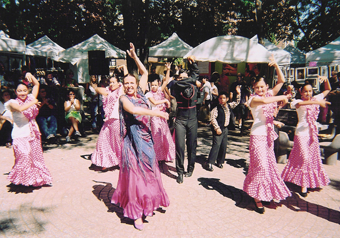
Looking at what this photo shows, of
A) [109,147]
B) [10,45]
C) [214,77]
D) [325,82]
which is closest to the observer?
[325,82]

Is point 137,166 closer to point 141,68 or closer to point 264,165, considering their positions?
point 141,68

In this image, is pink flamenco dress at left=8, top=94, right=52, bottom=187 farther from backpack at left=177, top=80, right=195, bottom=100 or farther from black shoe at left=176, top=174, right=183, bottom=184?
backpack at left=177, top=80, right=195, bottom=100

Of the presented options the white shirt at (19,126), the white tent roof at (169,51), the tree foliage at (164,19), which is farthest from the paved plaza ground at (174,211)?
the tree foliage at (164,19)

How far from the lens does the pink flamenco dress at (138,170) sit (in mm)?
3910

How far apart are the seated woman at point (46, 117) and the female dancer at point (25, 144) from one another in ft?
11.1

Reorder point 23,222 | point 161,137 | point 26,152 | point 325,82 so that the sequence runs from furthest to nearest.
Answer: point 161,137 → point 325,82 → point 26,152 → point 23,222

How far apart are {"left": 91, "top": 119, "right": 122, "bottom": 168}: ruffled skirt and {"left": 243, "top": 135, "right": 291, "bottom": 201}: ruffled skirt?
3.01 m

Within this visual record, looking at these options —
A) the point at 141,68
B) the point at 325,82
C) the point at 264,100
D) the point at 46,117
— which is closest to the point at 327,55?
the point at 325,82

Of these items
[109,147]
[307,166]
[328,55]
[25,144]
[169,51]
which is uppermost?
[169,51]

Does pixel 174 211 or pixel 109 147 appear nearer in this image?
pixel 174 211

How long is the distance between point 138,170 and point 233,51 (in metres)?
7.37

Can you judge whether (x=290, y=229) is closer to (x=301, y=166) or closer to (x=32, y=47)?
(x=301, y=166)

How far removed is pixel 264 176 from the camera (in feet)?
14.3

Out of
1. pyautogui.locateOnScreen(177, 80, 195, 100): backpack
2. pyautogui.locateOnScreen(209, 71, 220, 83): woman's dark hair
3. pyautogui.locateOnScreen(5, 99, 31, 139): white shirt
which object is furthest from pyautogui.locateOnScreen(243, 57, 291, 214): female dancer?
pyautogui.locateOnScreen(209, 71, 220, 83): woman's dark hair
